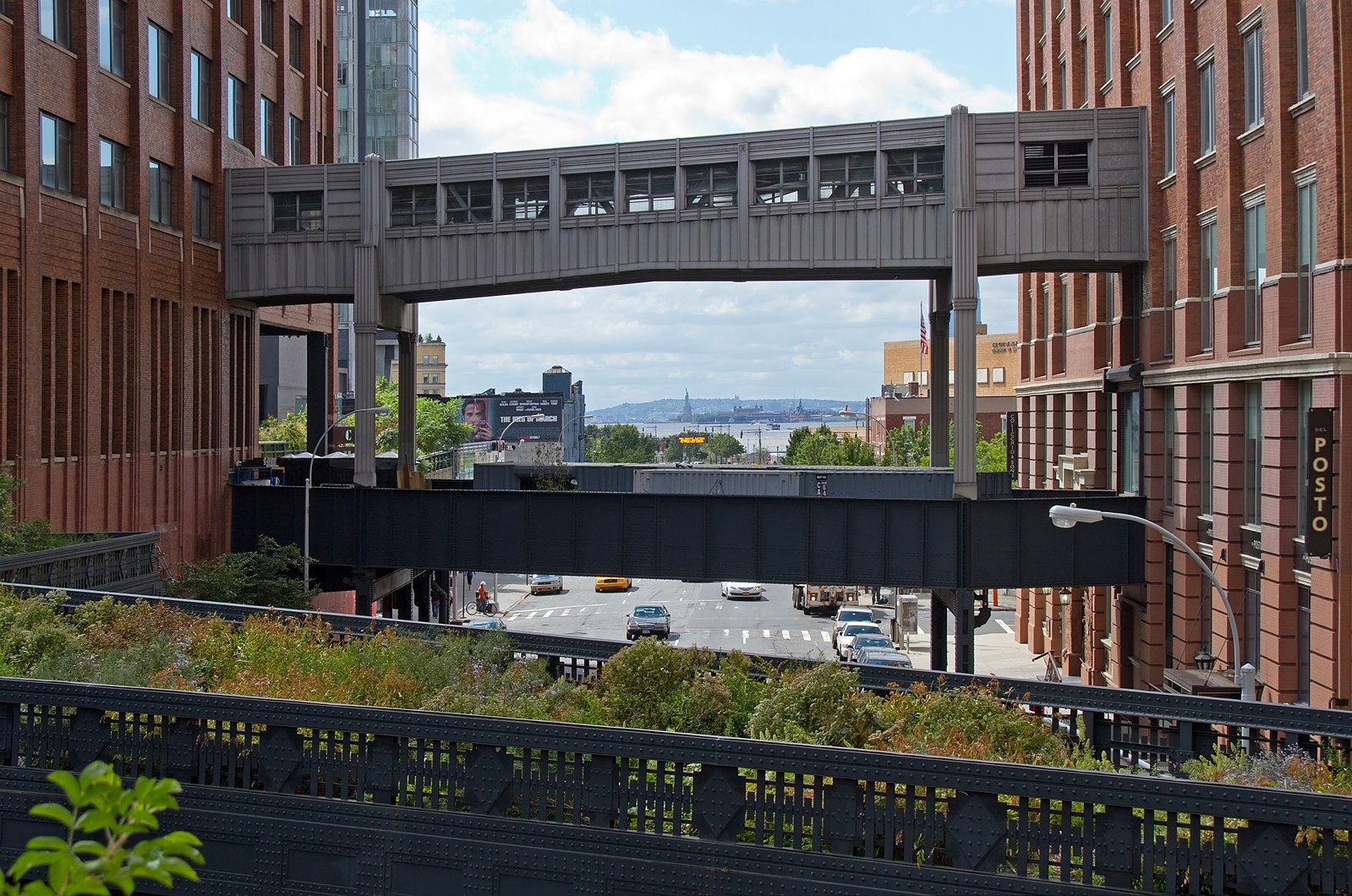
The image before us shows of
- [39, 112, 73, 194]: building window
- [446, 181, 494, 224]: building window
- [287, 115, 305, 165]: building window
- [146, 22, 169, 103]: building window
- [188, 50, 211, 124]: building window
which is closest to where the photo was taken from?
[39, 112, 73, 194]: building window

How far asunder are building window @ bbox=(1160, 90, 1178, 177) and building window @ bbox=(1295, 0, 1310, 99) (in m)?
6.95

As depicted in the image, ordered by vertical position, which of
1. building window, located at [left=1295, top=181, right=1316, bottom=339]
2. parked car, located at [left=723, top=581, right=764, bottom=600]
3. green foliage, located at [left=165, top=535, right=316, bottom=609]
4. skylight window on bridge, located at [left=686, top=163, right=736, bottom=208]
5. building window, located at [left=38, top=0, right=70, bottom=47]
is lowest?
parked car, located at [left=723, top=581, right=764, bottom=600]

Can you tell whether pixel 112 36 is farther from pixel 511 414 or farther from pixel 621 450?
pixel 621 450

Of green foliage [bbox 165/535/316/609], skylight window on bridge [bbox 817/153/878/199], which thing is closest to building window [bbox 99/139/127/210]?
green foliage [bbox 165/535/316/609]

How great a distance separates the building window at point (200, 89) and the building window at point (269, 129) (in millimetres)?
4393

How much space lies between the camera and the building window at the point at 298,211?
36531mm

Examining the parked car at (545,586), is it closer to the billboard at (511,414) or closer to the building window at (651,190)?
the building window at (651,190)

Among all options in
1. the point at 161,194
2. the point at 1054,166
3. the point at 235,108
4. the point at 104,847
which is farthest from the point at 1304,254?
the point at 235,108

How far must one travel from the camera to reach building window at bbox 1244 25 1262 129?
25797 millimetres

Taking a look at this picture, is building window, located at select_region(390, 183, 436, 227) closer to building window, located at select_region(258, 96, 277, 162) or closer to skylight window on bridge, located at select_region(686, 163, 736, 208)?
skylight window on bridge, located at select_region(686, 163, 736, 208)

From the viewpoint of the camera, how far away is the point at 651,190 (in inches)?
1310

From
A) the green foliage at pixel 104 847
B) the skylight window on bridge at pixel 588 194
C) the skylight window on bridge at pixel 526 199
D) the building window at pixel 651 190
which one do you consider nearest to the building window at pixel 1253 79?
the building window at pixel 651 190

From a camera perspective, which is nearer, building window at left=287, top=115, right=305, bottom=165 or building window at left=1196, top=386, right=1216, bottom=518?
building window at left=1196, top=386, right=1216, bottom=518

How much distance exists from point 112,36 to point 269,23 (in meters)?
11.7
